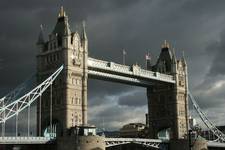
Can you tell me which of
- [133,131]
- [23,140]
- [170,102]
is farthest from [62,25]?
[133,131]

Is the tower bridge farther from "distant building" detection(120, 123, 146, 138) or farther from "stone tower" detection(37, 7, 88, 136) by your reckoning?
"distant building" detection(120, 123, 146, 138)

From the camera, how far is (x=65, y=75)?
10069cm

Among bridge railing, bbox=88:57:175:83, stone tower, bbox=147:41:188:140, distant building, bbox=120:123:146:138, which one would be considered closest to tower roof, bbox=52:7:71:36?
bridge railing, bbox=88:57:175:83

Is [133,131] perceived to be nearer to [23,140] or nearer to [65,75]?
[65,75]

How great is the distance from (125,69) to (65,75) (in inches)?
805

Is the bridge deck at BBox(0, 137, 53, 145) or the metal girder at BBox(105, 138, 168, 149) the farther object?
the metal girder at BBox(105, 138, 168, 149)

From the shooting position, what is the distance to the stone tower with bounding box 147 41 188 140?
439 feet

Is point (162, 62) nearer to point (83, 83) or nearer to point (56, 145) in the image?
point (83, 83)

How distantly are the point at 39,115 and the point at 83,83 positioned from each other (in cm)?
1198

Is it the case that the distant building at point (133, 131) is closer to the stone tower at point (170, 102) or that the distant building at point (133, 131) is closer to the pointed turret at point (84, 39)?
the stone tower at point (170, 102)

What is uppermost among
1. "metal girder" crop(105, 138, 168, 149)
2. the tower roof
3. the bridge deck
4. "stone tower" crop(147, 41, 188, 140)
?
the tower roof

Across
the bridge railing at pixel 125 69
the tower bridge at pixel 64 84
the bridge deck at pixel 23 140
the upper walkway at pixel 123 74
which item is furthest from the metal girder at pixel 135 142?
the bridge railing at pixel 125 69

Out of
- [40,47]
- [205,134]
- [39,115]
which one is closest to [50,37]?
[40,47]

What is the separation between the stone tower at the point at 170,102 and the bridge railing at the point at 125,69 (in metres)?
3.66
